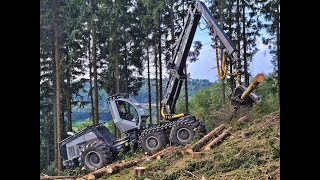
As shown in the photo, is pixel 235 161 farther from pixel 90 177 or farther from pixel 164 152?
pixel 90 177

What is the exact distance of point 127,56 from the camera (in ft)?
9.48

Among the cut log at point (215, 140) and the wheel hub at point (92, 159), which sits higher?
the cut log at point (215, 140)

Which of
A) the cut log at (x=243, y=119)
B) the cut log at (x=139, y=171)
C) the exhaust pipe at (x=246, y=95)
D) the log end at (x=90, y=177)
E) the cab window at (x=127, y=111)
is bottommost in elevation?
the log end at (x=90, y=177)

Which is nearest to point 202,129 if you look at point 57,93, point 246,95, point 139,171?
point 246,95

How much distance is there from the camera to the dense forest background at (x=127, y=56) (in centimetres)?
280

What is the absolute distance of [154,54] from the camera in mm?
2885

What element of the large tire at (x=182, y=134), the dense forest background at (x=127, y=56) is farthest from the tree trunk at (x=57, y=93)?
the large tire at (x=182, y=134)

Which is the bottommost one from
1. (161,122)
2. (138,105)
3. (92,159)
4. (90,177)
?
(90,177)

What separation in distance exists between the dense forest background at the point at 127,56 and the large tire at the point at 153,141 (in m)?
0.10

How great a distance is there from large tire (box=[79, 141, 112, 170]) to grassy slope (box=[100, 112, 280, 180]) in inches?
4.2

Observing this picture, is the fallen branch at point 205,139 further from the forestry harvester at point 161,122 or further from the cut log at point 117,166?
the cut log at point 117,166

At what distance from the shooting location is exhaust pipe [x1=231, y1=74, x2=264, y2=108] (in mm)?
2846

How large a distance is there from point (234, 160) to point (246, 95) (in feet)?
1.40

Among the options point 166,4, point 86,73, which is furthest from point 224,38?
point 86,73
